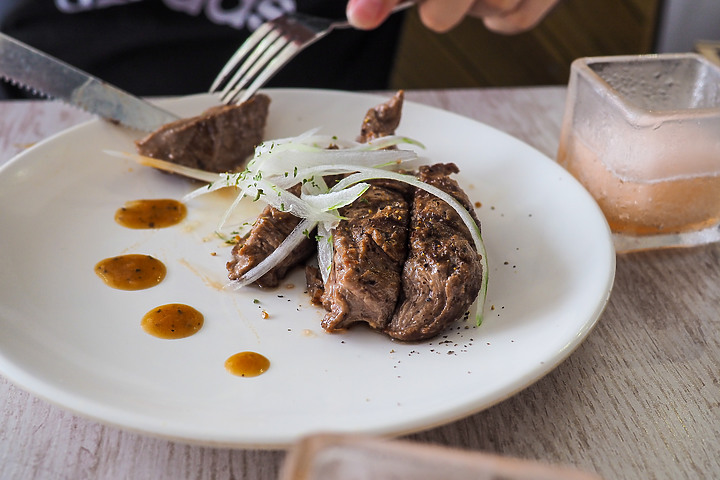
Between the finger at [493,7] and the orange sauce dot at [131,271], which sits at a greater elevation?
the finger at [493,7]

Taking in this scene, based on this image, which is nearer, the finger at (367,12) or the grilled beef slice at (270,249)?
the grilled beef slice at (270,249)

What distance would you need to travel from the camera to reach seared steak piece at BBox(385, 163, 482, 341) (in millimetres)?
1795

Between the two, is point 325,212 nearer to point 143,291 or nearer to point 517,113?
point 143,291

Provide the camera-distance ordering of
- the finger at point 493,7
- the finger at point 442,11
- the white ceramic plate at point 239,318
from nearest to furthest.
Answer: the white ceramic plate at point 239,318, the finger at point 442,11, the finger at point 493,7

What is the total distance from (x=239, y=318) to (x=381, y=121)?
102 centimetres

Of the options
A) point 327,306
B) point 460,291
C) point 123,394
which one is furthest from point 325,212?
point 123,394

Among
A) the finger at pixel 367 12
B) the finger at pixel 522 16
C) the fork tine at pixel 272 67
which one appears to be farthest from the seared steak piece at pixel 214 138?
the finger at pixel 522 16

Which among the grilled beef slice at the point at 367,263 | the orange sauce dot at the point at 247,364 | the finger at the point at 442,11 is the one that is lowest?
the orange sauce dot at the point at 247,364

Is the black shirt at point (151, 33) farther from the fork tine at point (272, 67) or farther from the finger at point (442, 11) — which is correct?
the fork tine at point (272, 67)

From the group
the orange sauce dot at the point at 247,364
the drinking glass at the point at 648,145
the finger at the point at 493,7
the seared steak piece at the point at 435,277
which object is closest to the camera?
the orange sauce dot at the point at 247,364

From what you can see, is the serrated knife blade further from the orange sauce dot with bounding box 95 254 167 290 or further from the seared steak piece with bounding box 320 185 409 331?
the seared steak piece with bounding box 320 185 409 331

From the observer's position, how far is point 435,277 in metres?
1.81

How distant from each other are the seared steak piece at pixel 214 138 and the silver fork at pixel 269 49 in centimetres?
8

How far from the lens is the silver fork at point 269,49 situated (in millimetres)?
2754
